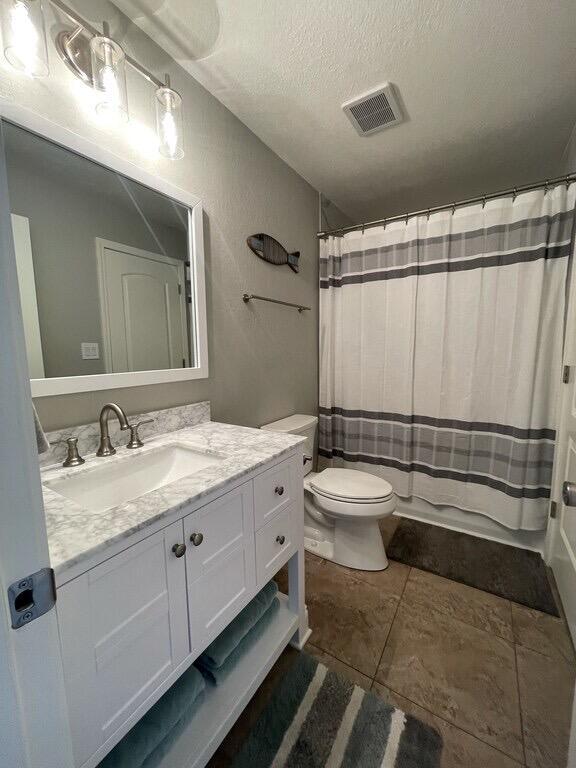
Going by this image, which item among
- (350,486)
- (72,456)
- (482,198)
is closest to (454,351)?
(482,198)

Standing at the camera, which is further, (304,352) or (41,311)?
(304,352)

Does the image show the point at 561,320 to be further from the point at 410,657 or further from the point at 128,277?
the point at 128,277

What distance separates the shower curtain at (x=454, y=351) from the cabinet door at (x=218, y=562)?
4.74ft

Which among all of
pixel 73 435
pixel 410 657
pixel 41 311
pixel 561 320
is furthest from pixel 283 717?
pixel 561 320

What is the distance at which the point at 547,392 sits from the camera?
1.64 m

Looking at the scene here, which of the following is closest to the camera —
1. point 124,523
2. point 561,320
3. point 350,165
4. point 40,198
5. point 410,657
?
point 124,523

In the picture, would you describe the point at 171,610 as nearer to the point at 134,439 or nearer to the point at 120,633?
the point at 120,633

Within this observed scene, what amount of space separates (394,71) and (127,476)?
1.87 metres

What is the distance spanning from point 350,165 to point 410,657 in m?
2.47

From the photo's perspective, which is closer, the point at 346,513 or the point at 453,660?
the point at 453,660

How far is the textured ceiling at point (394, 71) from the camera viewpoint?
3.48 ft

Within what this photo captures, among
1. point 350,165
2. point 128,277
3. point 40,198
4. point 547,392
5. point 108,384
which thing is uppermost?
point 350,165

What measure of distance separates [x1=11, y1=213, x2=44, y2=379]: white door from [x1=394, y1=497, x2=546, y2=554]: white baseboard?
215 centimetres

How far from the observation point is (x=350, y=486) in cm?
164
